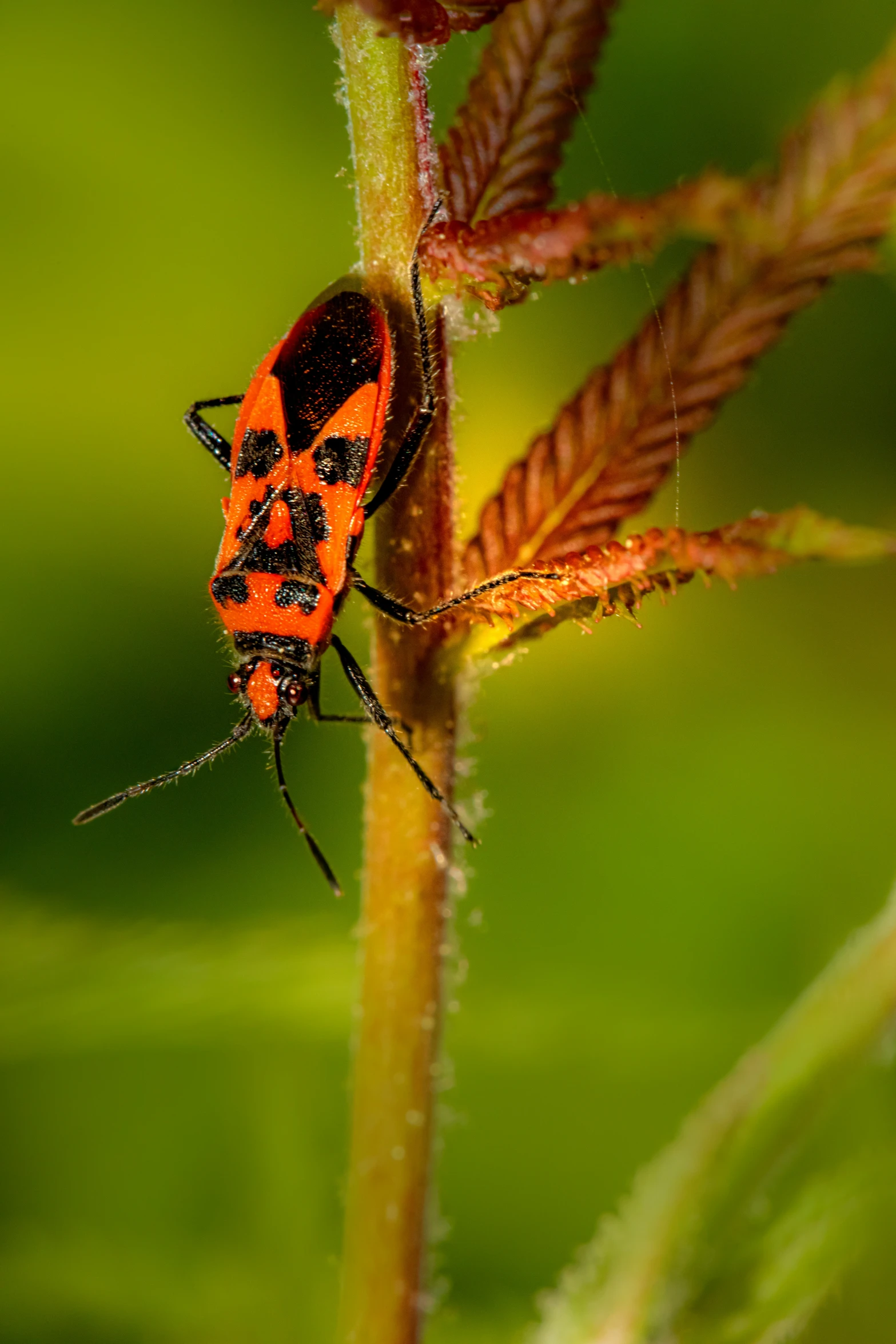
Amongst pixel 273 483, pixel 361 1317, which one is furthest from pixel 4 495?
pixel 361 1317

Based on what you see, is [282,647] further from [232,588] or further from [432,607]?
[432,607]

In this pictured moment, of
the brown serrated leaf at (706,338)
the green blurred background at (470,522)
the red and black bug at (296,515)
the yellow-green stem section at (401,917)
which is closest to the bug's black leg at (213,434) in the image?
the red and black bug at (296,515)

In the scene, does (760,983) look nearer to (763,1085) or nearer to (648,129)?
(763,1085)

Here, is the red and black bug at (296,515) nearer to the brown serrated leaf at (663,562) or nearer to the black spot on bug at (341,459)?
the black spot on bug at (341,459)

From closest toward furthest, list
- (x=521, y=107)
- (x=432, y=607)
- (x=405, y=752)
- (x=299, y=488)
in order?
(x=521, y=107)
(x=432, y=607)
(x=405, y=752)
(x=299, y=488)

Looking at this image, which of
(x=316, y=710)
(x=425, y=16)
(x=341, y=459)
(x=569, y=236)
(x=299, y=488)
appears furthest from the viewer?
(x=316, y=710)

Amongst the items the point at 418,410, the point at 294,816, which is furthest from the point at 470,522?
the point at 418,410
